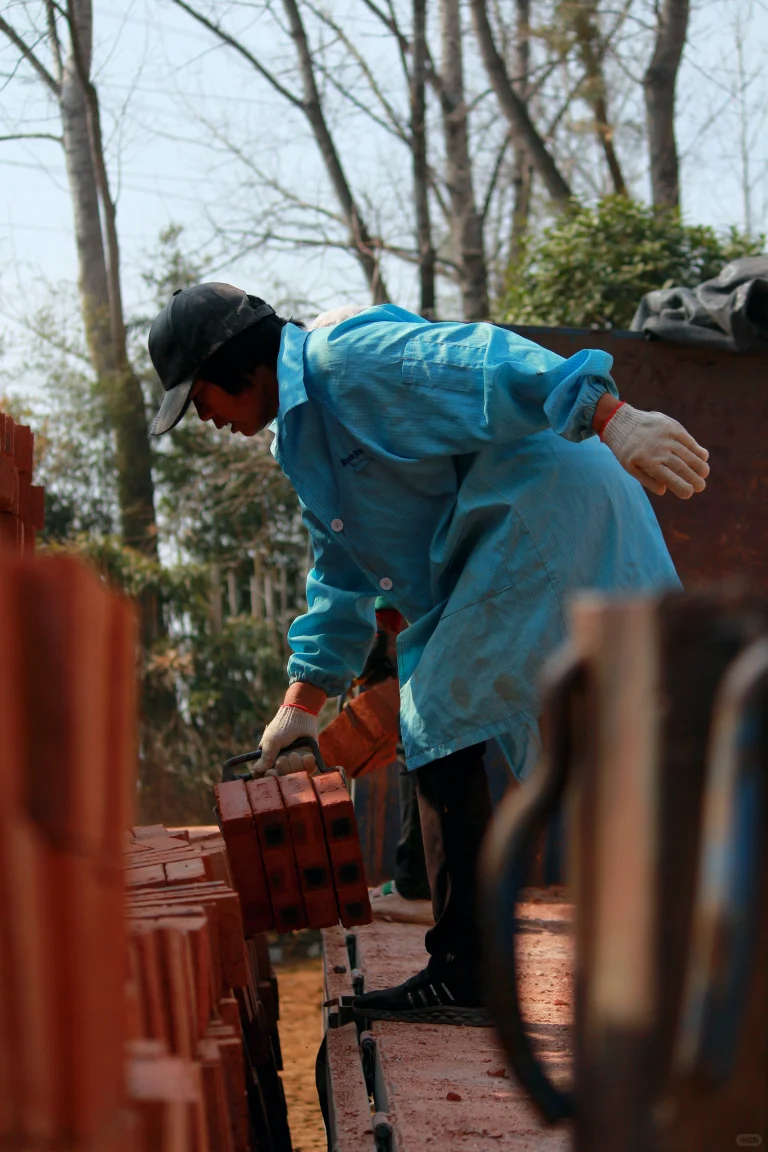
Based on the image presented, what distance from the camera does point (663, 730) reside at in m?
1.12

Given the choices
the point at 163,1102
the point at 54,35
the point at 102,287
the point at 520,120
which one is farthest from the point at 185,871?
the point at 102,287

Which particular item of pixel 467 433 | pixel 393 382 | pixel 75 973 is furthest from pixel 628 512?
pixel 75 973

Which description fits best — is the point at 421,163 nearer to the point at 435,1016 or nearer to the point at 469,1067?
the point at 435,1016

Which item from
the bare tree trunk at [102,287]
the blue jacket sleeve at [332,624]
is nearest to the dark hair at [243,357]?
the blue jacket sleeve at [332,624]

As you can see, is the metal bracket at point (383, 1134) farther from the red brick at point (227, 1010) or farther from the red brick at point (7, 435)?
the red brick at point (7, 435)

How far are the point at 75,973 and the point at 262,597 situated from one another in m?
10.8

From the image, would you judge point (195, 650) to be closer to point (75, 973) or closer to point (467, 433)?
point (467, 433)

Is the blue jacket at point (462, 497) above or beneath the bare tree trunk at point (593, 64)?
beneath

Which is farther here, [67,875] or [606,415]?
[606,415]

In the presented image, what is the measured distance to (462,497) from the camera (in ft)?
9.89

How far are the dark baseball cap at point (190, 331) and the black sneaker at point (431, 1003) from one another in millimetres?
1518

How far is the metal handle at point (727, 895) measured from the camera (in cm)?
106

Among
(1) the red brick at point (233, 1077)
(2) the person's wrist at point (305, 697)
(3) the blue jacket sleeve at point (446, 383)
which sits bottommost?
(1) the red brick at point (233, 1077)

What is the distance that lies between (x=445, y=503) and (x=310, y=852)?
36.6 inches
